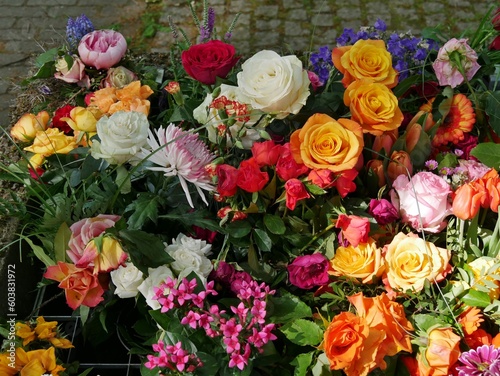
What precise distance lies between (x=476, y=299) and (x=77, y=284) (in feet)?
2.86

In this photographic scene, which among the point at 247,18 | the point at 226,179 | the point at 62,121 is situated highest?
the point at 226,179

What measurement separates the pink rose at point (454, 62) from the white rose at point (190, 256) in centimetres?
82

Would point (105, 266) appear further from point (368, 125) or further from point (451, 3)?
point (451, 3)

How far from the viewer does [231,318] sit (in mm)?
1281

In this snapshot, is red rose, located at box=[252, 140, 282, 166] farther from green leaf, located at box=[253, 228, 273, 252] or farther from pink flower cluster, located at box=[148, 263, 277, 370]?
pink flower cluster, located at box=[148, 263, 277, 370]

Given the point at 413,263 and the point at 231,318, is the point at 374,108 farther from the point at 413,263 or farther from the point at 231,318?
the point at 231,318

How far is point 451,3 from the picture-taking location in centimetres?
353

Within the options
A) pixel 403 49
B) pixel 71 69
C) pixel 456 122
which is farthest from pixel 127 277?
pixel 403 49

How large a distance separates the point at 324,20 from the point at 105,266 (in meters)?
2.52

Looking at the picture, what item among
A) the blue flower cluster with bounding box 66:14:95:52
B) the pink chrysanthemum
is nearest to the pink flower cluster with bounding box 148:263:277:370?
the pink chrysanthemum

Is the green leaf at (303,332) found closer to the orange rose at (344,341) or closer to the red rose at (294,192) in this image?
the orange rose at (344,341)

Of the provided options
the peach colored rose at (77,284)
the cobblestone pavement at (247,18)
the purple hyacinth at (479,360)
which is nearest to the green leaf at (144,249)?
the peach colored rose at (77,284)

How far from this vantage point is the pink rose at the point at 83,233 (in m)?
1.34

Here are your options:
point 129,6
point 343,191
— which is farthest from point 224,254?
point 129,6
